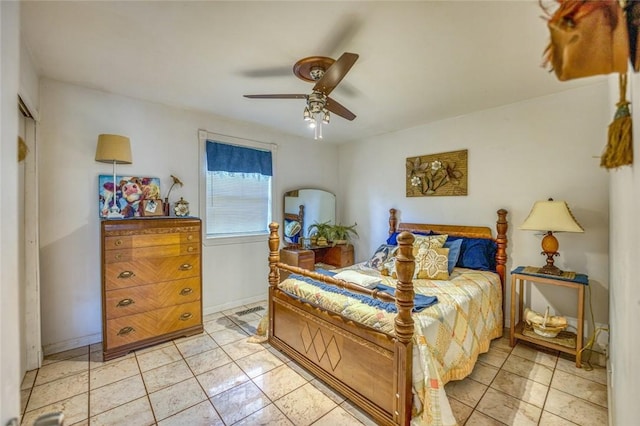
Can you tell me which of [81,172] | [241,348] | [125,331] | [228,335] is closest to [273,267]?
[241,348]

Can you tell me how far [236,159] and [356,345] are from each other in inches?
110

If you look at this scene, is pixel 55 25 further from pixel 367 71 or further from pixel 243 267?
pixel 243 267

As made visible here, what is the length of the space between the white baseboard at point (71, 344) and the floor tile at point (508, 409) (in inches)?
135

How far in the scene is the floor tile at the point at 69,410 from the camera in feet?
5.91

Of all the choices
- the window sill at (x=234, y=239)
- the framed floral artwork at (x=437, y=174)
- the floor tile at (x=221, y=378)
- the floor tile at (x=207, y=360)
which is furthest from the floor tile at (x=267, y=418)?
the framed floral artwork at (x=437, y=174)

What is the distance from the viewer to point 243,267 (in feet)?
12.6

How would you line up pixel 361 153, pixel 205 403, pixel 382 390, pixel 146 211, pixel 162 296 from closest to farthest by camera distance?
pixel 382 390 → pixel 205 403 → pixel 162 296 → pixel 146 211 → pixel 361 153

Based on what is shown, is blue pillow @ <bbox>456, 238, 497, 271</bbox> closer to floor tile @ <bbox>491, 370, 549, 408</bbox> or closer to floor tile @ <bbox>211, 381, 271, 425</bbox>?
floor tile @ <bbox>491, 370, 549, 408</bbox>

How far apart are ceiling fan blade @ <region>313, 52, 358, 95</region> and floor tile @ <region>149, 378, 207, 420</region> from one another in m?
2.39

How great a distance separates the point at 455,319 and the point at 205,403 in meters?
1.89

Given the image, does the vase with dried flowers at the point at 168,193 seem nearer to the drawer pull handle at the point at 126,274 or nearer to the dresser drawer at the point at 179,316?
the drawer pull handle at the point at 126,274

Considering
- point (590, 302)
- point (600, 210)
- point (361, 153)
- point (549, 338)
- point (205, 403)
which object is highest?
point (361, 153)

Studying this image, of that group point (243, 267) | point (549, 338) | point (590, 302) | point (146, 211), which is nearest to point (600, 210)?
point (590, 302)

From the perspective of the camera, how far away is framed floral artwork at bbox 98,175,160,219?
2.76 meters
